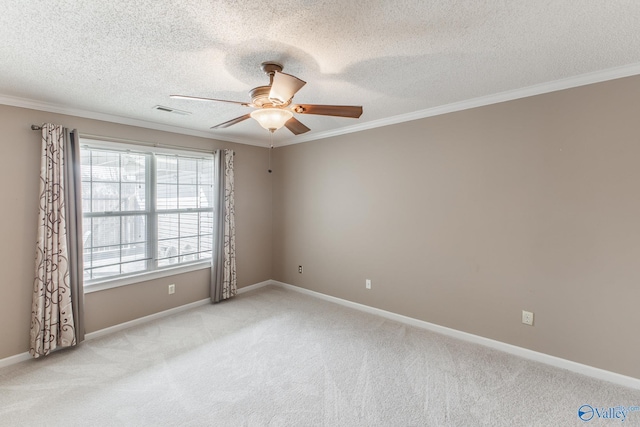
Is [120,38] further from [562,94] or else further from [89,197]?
[562,94]

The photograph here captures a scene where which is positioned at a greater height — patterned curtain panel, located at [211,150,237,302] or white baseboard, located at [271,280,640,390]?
patterned curtain panel, located at [211,150,237,302]

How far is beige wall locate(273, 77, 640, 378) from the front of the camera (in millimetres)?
2320

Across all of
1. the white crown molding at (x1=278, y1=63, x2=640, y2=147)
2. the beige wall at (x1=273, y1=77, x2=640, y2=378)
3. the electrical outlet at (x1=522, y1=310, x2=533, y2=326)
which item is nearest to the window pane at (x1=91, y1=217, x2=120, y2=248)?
the beige wall at (x1=273, y1=77, x2=640, y2=378)

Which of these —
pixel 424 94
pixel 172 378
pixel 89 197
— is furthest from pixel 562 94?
pixel 89 197

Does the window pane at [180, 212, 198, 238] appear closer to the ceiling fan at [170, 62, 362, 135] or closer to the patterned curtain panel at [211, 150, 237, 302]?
the patterned curtain panel at [211, 150, 237, 302]

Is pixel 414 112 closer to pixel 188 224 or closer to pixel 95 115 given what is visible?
pixel 188 224

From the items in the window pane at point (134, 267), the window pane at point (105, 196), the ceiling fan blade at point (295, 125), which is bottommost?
the window pane at point (134, 267)

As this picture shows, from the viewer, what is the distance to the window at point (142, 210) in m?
3.22

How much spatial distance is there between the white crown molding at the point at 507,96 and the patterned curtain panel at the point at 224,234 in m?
1.58

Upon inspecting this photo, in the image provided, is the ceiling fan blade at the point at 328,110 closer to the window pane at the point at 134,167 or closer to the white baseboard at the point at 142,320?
the window pane at the point at 134,167

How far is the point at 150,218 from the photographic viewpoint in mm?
3672

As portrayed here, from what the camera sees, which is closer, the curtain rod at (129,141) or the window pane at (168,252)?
the curtain rod at (129,141)

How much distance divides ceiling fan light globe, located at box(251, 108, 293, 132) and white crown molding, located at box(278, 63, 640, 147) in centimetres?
181

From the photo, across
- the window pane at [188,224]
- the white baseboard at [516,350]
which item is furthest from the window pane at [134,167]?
the white baseboard at [516,350]
